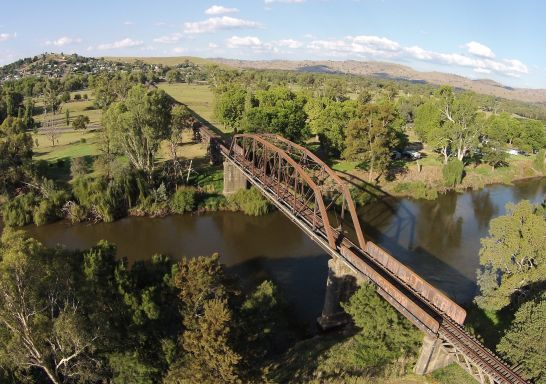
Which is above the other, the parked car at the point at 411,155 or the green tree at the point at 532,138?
the green tree at the point at 532,138

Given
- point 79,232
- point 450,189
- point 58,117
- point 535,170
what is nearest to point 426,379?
point 79,232

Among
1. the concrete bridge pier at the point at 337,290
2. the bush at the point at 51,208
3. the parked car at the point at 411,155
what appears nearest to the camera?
the concrete bridge pier at the point at 337,290

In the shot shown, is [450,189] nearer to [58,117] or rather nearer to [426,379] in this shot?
[426,379]

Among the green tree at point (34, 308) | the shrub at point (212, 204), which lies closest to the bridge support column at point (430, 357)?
the green tree at point (34, 308)

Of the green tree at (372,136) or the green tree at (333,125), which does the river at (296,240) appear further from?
the green tree at (333,125)

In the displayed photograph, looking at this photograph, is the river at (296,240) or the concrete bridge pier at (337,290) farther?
the river at (296,240)

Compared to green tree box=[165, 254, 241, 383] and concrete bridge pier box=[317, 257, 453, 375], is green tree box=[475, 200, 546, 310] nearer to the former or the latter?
concrete bridge pier box=[317, 257, 453, 375]

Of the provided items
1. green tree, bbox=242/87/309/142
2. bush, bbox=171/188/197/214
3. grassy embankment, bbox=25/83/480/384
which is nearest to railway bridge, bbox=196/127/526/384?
grassy embankment, bbox=25/83/480/384
